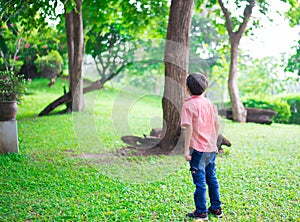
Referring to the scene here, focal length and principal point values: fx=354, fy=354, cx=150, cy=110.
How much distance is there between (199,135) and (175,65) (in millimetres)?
2607

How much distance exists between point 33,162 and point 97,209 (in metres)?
2.07

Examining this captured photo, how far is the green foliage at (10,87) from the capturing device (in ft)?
18.0

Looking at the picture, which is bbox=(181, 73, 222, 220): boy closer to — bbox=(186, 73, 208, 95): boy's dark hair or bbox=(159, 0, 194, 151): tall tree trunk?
Answer: bbox=(186, 73, 208, 95): boy's dark hair

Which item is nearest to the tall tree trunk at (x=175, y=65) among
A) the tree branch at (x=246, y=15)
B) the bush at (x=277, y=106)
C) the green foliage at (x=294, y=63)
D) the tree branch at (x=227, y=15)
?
the tree branch at (x=227, y=15)

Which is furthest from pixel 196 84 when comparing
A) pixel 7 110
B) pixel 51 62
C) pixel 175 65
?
pixel 51 62

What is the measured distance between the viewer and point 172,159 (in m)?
5.24

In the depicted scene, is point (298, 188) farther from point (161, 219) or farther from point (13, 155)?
point (13, 155)

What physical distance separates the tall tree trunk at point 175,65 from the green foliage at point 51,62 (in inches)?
429

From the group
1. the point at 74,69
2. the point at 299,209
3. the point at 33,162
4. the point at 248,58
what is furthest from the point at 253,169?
the point at 248,58

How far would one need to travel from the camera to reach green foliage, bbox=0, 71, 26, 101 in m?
5.47

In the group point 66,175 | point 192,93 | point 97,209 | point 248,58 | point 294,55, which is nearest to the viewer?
point 192,93

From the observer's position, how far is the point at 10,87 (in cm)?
555

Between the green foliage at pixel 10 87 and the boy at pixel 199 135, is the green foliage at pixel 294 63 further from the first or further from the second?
the boy at pixel 199 135

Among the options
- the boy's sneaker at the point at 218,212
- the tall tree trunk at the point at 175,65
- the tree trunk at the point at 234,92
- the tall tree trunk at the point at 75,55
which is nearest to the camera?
the boy's sneaker at the point at 218,212
